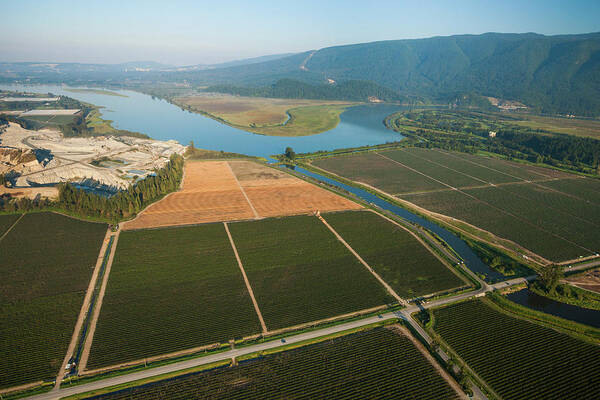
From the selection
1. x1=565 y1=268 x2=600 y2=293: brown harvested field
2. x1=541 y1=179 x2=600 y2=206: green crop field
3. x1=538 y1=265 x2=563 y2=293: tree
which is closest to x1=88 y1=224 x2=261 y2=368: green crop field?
x1=538 y1=265 x2=563 y2=293: tree

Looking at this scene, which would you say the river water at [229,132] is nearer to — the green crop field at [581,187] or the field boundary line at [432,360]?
the green crop field at [581,187]

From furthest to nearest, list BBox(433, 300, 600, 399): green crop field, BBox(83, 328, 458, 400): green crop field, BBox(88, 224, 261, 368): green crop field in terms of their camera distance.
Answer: BBox(88, 224, 261, 368): green crop field
BBox(433, 300, 600, 399): green crop field
BBox(83, 328, 458, 400): green crop field

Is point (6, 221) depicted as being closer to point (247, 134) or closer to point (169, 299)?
point (169, 299)

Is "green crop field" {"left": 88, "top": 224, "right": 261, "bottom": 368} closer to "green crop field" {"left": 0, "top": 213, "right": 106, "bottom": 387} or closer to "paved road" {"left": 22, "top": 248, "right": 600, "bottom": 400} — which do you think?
"paved road" {"left": 22, "top": 248, "right": 600, "bottom": 400}

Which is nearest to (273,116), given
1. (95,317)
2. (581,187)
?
(581,187)

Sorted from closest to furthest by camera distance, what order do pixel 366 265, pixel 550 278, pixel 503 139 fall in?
pixel 550 278, pixel 366 265, pixel 503 139

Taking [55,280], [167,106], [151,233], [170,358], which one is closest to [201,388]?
[170,358]

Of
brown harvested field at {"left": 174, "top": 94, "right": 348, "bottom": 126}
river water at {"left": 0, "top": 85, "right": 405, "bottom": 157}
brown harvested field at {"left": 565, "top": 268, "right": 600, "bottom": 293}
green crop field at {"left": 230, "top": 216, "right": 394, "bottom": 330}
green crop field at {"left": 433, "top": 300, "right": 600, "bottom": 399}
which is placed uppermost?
brown harvested field at {"left": 174, "top": 94, "right": 348, "bottom": 126}
